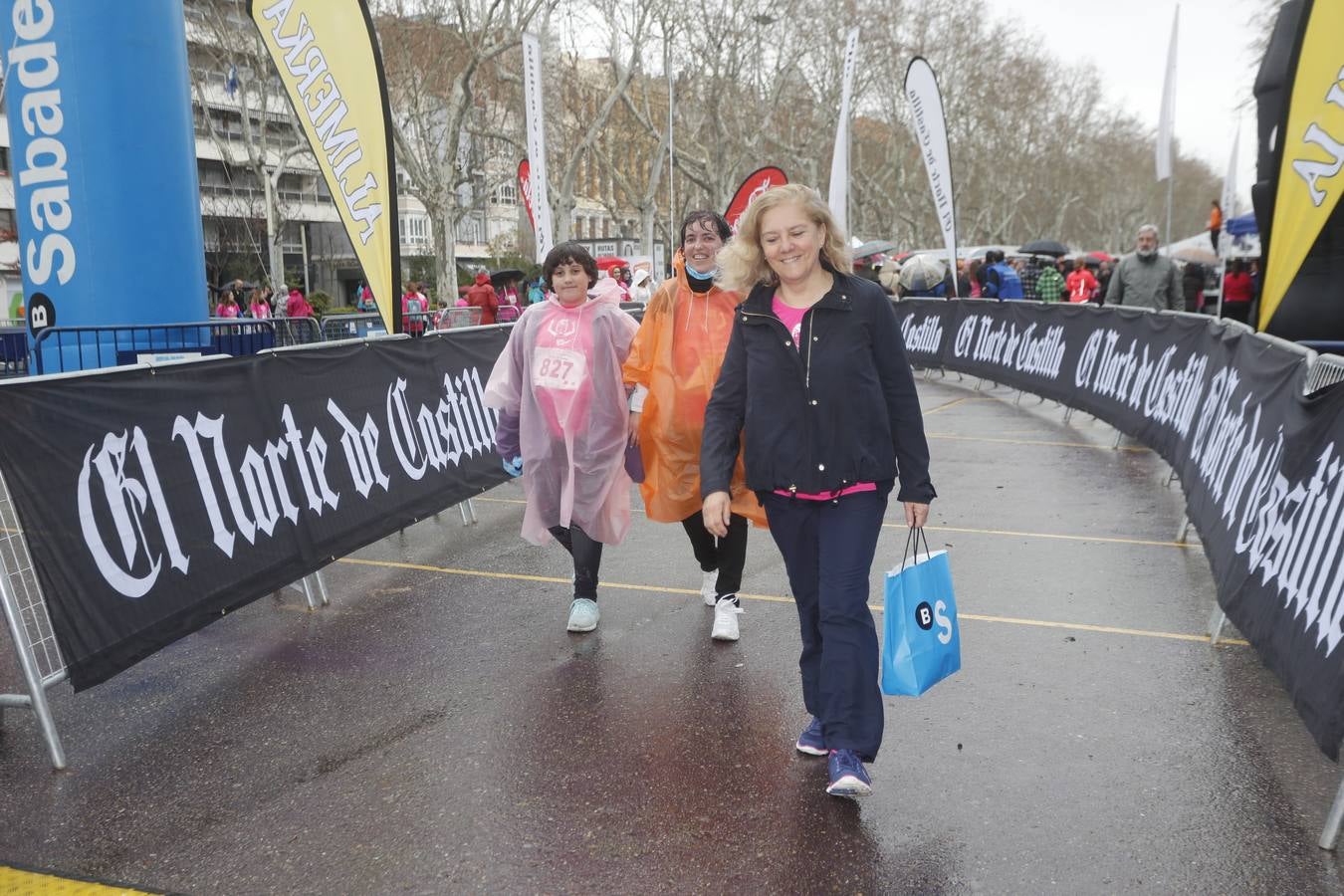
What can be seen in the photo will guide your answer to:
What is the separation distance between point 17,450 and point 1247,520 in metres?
4.94

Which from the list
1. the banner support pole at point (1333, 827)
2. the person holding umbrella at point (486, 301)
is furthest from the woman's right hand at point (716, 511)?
the person holding umbrella at point (486, 301)

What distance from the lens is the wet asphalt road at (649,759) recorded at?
3.12 m

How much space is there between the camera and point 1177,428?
819cm

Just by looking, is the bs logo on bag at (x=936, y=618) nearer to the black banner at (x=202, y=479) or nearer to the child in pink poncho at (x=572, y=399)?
the child in pink poncho at (x=572, y=399)

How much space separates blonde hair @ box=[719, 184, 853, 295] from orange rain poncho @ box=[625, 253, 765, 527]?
94 cm

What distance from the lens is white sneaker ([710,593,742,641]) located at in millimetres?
5031

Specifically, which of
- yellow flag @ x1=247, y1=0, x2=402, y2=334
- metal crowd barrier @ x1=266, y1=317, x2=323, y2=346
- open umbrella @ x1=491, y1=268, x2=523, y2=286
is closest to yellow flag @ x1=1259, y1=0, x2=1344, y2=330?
yellow flag @ x1=247, y1=0, x2=402, y2=334

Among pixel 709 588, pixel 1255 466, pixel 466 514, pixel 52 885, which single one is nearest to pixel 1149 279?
pixel 1255 466

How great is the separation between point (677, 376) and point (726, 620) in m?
1.21

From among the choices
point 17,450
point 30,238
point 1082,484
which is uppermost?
point 30,238

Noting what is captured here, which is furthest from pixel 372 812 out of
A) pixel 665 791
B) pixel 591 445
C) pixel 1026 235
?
pixel 1026 235

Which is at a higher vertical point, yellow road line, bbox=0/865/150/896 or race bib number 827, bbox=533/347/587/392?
race bib number 827, bbox=533/347/587/392

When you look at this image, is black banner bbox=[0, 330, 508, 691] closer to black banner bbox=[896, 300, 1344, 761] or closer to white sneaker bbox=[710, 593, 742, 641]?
white sneaker bbox=[710, 593, 742, 641]

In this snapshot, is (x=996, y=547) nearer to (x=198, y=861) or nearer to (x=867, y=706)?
(x=867, y=706)
